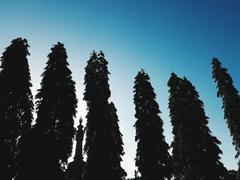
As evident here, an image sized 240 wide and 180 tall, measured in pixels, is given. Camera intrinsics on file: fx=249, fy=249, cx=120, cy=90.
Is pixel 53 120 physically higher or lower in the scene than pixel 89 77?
lower

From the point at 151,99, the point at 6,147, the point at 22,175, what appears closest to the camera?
the point at 22,175

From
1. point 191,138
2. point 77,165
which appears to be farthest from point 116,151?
point 77,165

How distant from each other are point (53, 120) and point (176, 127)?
18738 millimetres

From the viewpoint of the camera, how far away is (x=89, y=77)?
34.9 meters

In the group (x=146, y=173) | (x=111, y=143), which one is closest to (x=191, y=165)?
(x=146, y=173)

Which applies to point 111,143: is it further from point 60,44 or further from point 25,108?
point 60,44

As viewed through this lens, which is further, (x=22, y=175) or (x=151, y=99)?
(x=151, y=99)

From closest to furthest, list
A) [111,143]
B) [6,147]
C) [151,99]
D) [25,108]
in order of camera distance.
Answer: [6,147] < [25,108] < [111,143] < [151,99]

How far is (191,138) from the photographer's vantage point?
31.7m

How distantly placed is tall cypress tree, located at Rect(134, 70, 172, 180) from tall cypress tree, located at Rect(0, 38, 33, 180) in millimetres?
13908

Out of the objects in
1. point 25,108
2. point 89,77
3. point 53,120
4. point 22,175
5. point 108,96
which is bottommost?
point 22,175

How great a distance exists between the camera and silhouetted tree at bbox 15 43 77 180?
21.5m

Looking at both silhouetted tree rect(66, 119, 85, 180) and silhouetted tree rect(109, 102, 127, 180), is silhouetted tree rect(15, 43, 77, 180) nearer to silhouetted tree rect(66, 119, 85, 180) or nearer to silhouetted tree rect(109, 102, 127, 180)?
silhouetted tree rect(109, 102, 127, 180)

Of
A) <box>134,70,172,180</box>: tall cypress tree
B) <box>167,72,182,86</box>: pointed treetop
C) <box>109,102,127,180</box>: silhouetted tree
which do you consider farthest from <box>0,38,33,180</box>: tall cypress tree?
<box>167,72,182,86</box>: pointed treetop
